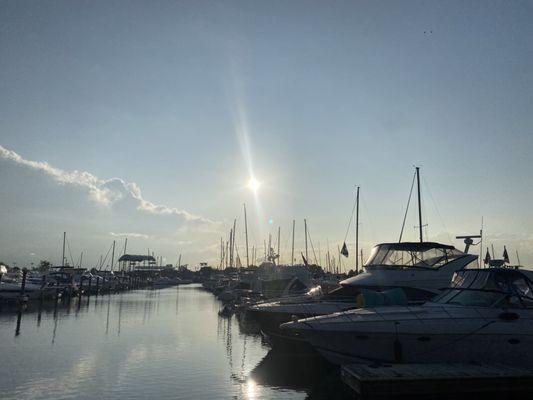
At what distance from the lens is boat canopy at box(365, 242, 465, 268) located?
20719 mm

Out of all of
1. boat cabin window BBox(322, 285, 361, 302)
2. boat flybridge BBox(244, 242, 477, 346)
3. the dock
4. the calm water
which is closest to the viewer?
the dock

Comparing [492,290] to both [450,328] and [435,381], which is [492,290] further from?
[435,381]

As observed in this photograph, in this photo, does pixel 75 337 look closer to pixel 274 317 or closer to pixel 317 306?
pixel 274 317

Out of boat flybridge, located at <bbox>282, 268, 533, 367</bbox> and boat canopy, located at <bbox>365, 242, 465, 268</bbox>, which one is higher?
boat canopy, located at <bbox>365, 242, 465, 268</bbox>

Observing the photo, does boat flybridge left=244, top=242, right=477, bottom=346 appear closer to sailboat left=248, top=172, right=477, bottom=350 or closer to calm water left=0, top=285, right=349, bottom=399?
sailboat left=248, top=172, right=477, bottom=350

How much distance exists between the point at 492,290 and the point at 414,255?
22.7ft

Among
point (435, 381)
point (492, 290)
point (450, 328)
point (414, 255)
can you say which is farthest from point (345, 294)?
point (435, 381)

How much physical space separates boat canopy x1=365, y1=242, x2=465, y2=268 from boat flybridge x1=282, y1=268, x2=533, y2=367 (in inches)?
223

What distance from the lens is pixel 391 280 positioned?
776 inches

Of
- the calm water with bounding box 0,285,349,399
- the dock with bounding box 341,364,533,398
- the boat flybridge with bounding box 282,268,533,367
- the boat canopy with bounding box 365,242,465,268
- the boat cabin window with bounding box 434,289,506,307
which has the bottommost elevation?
the calm water with bounding box 0,285,349,399

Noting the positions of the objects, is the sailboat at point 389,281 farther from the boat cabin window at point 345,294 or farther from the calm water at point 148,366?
the calm water at point 148,366

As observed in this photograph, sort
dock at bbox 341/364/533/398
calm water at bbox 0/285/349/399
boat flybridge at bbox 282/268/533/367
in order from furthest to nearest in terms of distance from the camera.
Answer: calm water at bbox 0/285/349/399
boat flybridge at bbox 282/268/533/367
dock at bbox 341/364/533/398

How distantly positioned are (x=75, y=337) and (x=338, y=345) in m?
17.4

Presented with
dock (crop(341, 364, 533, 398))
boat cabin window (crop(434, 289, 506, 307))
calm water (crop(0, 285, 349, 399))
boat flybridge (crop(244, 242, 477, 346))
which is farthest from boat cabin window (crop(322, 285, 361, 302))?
dock (crop(341, 364, 533, 398))
